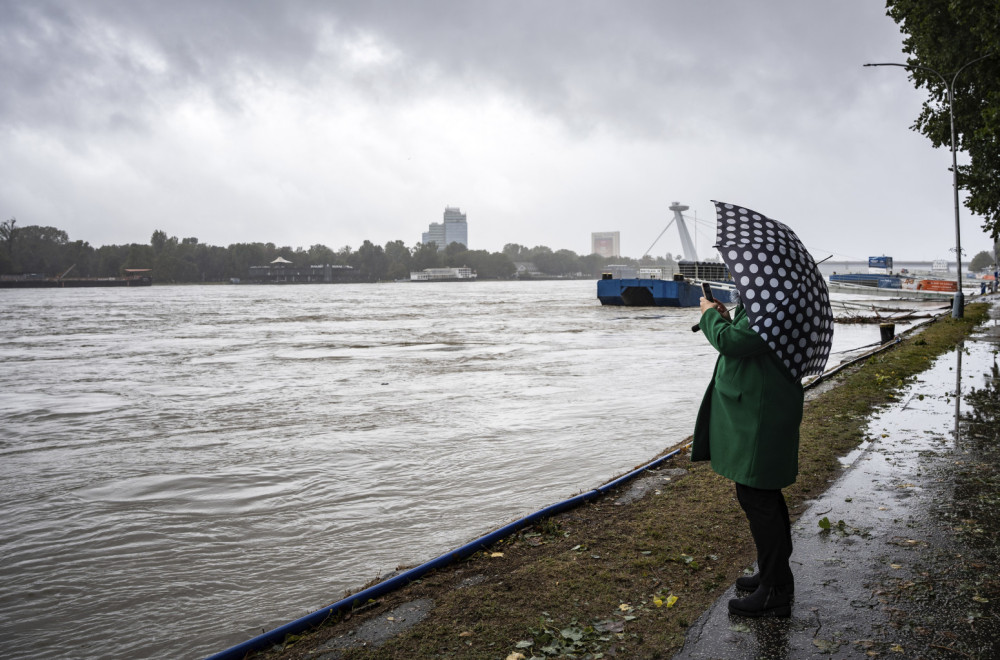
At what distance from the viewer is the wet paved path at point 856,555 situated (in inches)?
135

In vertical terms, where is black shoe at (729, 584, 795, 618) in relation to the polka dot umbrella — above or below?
below

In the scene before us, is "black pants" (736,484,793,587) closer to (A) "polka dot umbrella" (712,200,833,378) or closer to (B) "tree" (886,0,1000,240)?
(A) "polka dot umbrella" (712,200,833,378)

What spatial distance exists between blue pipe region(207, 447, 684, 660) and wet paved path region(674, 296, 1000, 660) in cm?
172

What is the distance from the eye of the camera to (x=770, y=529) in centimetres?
372

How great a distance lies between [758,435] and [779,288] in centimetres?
74

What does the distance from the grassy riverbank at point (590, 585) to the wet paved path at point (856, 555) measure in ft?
0.71

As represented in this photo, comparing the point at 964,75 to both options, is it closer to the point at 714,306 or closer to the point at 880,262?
the point at 714,306

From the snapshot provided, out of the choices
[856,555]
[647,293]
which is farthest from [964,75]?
[647,293]

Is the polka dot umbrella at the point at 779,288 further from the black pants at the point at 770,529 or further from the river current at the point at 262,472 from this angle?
the river current at the point at 262,472

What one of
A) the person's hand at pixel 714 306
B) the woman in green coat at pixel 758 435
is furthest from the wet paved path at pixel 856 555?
the person's hand at pixel 714 306

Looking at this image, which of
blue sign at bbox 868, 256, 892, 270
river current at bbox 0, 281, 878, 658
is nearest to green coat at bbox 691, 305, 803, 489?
river current at bbox 0, 281, 878, 658

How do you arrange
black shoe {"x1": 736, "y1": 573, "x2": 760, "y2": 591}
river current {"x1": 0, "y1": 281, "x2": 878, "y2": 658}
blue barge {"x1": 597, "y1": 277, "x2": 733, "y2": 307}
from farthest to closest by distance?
blue barge {"x1": 597, "y1": 277, "x2": 733, "y2": 307}, river current {"x1": 0, "y1": 281, "x2": 878, "y2": 658}, black shoe {"x1": 736, "y1": 573, "x2": 760, "y2": 591}

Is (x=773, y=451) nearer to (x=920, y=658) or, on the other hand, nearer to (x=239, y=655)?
(x=920, y=658)

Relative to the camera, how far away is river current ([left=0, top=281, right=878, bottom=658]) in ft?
16.5
